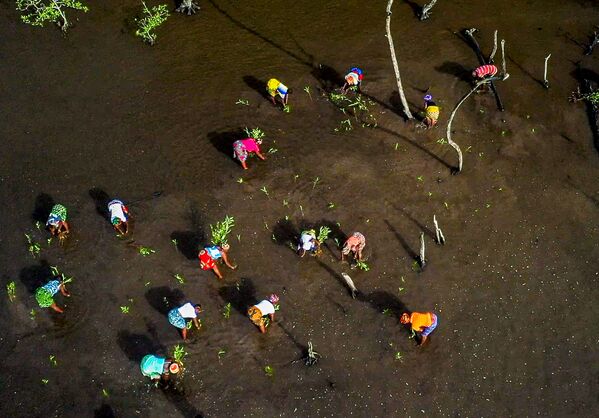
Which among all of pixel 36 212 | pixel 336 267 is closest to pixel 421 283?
pixel 336 267

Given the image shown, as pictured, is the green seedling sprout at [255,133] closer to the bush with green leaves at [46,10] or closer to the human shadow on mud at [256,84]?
the human shadow on mud at [256,84]

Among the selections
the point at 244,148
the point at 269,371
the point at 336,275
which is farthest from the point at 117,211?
the point at 336,275

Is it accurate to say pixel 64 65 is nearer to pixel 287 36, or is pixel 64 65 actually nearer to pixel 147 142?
pixel 147 142

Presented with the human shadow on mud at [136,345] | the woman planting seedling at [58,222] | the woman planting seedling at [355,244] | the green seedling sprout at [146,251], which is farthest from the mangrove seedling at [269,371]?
the woman planting seedling at [58,222]

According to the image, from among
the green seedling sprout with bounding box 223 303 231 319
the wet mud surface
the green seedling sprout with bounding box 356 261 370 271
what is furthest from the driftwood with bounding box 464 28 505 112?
the green seedling sprout with bounding box 223 303 231 319

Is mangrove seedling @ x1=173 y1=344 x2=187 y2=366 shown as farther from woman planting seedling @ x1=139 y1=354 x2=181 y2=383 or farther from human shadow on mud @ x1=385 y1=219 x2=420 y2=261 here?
human shadow on mud @ x1=385 y1=219 x2=420 y2=261

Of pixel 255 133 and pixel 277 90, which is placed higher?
pixel 277 90

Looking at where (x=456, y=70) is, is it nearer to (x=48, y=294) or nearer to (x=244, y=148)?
(x=244, y=148)
